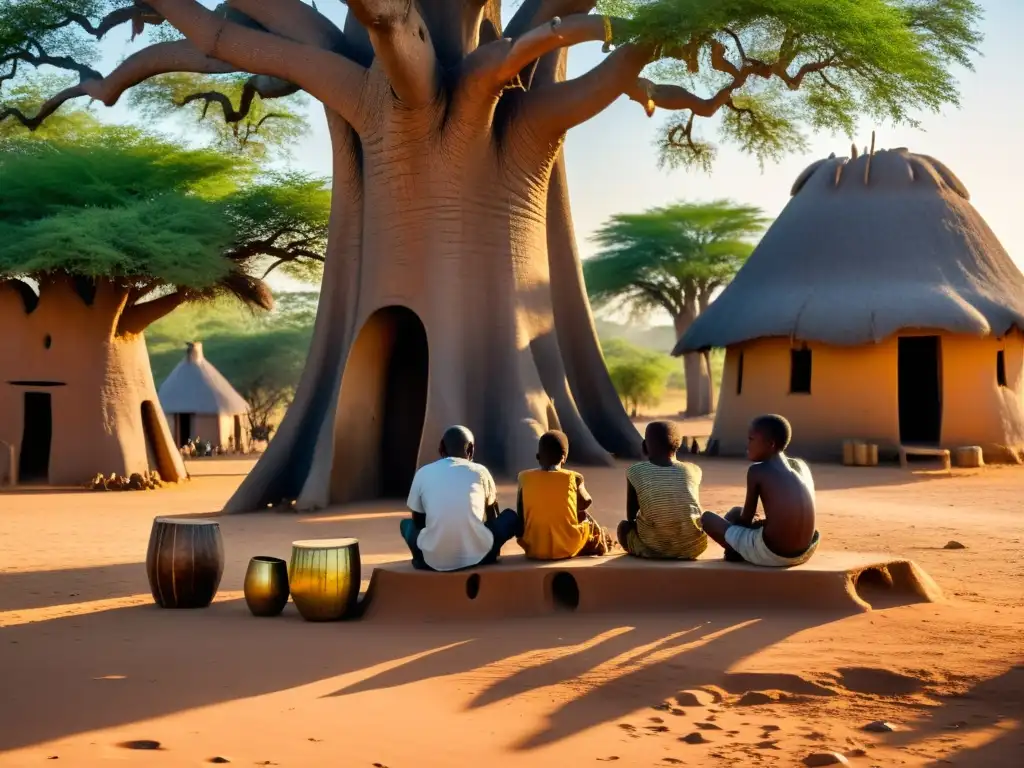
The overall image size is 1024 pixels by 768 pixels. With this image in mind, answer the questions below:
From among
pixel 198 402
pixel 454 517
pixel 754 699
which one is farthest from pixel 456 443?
pixel 198 402

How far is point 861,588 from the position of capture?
6.14m

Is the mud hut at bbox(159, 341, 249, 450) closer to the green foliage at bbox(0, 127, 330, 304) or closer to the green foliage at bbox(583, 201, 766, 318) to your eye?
the green foliage at bbox(0, 127, 330, 304)

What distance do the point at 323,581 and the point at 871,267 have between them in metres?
14.7

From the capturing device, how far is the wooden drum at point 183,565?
6633 millimetres

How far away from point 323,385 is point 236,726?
9.58m

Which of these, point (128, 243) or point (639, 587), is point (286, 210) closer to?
point (128, 243)

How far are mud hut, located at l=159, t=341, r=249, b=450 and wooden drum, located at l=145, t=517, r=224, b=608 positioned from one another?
74.0 ft

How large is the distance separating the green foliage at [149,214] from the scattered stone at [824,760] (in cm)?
1427

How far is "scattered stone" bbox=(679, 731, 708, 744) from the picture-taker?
398 cm

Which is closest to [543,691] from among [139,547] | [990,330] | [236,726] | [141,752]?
[236,726]

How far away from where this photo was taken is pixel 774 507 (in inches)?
235

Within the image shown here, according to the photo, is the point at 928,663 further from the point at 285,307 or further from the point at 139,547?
the point at 285,307

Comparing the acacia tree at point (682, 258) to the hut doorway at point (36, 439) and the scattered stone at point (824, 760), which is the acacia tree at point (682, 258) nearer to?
the hut doorway at point (36, 439)

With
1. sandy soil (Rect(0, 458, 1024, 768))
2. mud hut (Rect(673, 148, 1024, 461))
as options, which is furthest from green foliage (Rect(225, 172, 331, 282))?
sandy soil (Rect(0, 458, 1024, 768))
